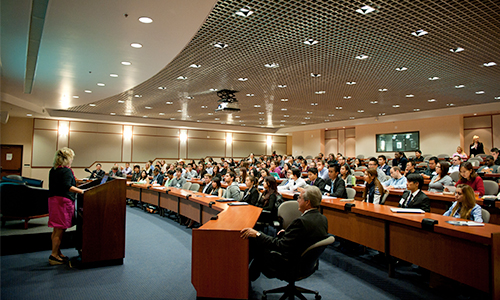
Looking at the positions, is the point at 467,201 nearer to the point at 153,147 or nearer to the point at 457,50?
the point at 457,50

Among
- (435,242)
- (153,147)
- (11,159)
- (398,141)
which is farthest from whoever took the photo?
(153,147)

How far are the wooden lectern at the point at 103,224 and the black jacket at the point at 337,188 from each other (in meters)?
3.47

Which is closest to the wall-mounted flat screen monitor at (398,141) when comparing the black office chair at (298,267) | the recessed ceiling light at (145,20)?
the black office chair at (298,267)

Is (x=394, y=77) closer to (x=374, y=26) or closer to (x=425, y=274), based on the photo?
(x=374, y=26)

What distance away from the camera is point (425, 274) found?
11.5 ft

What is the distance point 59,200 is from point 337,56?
5.62m

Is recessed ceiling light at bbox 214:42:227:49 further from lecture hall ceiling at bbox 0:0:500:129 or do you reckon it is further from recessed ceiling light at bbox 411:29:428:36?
recessed ceiling light at bbox 411:29:428:36

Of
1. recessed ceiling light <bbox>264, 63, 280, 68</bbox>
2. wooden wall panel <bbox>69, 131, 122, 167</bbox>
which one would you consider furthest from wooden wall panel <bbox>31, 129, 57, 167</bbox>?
recessed ceiling light <bbox>264, 63, 280, 68</bbox>

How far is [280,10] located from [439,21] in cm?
255

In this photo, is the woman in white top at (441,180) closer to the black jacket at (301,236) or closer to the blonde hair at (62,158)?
the black jacket at (301,236)

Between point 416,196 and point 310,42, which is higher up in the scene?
point 310,42

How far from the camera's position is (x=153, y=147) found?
17.9 meters

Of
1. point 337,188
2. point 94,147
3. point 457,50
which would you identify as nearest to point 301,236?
point 337,188

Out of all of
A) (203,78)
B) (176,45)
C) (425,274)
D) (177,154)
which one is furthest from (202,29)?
(177,154)
